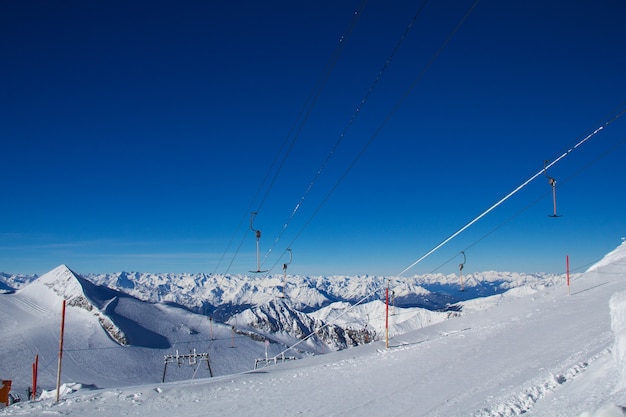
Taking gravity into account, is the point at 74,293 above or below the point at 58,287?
below

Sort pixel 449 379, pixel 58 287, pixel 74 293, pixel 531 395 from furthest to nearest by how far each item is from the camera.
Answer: pixel 58 287 → pixel 74 293 → pixel 449 379 → pixel 531 395

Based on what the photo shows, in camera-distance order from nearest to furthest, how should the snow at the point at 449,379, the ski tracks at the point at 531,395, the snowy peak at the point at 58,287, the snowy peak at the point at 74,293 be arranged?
the ski tracks at the point at 531,395 < the snow at the point at 449,379 < the snowy peak at the point at 74,293 < the snowy peak at the point at 58,287

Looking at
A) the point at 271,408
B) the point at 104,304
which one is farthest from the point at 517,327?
the point at 104,304

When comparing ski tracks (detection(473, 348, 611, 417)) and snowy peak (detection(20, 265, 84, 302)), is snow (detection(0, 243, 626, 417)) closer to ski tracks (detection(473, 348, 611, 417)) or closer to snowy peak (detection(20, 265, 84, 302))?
ski tracks (detection(473, 348, 611, 417))

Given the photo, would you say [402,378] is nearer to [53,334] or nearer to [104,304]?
[53,334]

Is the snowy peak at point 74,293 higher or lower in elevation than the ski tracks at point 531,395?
lower

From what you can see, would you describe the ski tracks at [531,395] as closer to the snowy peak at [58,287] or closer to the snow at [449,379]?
the snow at [449,379]

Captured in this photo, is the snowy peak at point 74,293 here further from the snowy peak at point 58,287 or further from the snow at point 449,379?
the snow at point 449,379

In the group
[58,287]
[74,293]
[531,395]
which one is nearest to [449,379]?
[531,395]

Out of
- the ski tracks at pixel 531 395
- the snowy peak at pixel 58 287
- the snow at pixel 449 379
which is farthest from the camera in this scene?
the snowy peak at pixel 58 287

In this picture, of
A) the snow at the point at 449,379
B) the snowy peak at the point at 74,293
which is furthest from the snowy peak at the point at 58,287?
the snow at the point at 449,379

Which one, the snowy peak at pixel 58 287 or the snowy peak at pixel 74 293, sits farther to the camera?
the snowy peak at pixel 58 287

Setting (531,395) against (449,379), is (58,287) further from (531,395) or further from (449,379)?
(531,395)

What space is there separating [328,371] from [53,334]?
129053 mm
